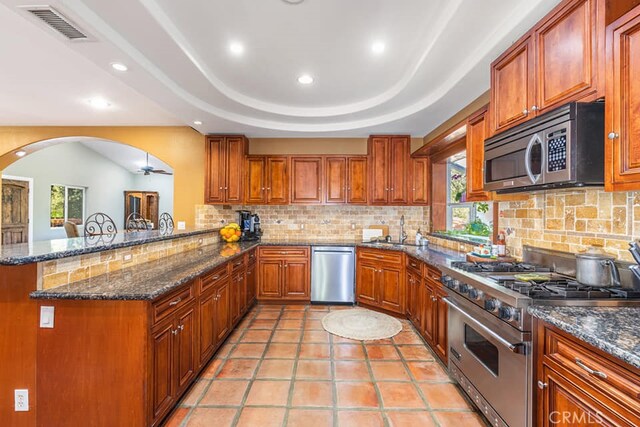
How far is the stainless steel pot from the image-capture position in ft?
4.99

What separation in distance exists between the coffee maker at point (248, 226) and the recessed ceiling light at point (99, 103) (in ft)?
7.21

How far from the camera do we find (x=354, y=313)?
3.90 meters

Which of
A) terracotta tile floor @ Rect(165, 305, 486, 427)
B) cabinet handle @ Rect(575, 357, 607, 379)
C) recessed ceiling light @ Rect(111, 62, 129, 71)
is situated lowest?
terracotta tile floor @ Rect(165, 305, 486, 427)

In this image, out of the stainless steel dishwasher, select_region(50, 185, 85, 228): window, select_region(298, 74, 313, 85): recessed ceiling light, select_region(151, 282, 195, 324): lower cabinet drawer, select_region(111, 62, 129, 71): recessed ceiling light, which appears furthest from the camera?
select_region(50, 185, 85, 228): window

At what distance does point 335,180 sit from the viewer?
4.54 metres

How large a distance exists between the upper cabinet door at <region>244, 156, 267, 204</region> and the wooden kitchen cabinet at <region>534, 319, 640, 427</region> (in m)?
3.80

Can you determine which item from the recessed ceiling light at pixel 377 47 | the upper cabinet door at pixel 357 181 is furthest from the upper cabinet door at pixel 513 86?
the upper cabinet door at pixel 357 181

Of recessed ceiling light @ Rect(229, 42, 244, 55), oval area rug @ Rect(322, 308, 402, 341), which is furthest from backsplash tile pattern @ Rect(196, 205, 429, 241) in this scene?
recessed ceiling light @ Rect(229, 42, 244, 55)

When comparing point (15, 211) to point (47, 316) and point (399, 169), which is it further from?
point (399, 169)

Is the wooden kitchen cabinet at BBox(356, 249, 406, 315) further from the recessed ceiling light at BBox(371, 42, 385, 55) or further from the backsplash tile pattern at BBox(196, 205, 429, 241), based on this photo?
the recessed ceiling light at BBox(371, 42, 385, 55)

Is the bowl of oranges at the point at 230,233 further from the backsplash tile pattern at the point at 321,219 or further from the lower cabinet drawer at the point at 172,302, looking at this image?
the lower cabinet drawer at the point at 172,302

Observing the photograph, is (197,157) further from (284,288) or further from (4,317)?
(4,317)

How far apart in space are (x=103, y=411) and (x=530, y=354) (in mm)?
2266

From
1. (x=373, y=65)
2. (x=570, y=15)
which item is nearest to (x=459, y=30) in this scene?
(x=570, y=15)
